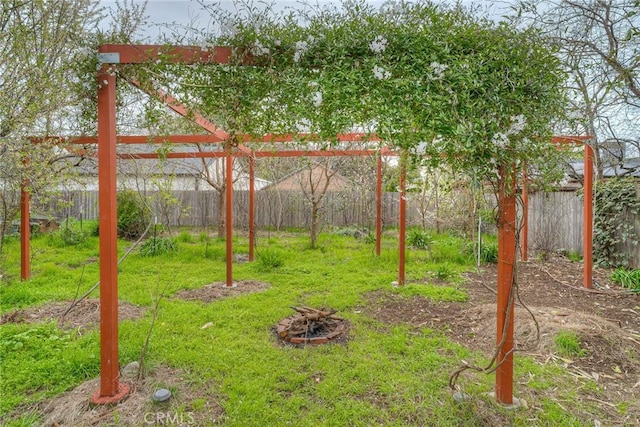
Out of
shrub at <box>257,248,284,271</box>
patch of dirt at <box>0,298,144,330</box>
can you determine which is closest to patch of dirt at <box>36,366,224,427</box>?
patch of dirt at <box>0,298,144,330</box>

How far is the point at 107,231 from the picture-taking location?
2.07 metres

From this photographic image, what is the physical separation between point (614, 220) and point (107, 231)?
21.1 feet

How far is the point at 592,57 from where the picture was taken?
3914mm

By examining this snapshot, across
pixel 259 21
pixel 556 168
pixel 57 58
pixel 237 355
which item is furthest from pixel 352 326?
pixel 57 58

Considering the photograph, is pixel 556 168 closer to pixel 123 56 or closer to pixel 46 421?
pixel 123 56

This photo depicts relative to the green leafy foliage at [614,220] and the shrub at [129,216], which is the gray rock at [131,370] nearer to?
the shrub at [129,216]

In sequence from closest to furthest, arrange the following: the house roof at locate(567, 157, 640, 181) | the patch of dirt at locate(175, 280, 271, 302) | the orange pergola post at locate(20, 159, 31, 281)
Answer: the patch of dirt at locate(175, 280, 271, 302)
the orange pergola post at locate(20, 159, 31, 281)
the house roof at locate(567, 157, 640, 181)

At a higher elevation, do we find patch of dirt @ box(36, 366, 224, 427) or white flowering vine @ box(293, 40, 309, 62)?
white flowering vine @ box(293, 40, 309, 62)

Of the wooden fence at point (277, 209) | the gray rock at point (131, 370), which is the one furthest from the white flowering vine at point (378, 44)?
the wooden fence at point (277, 209)

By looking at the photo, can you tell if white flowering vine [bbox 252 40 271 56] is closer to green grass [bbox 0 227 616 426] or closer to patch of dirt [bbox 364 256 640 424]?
patch of dirt [bbox 364 256 640 424]

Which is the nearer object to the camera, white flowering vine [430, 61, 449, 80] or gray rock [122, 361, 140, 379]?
white flowering vine [430, 61, 449, 80]

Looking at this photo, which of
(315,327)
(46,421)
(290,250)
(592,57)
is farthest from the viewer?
(290,250)

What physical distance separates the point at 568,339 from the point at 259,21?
3.21m

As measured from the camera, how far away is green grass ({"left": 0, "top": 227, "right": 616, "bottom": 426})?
2.12 meters
